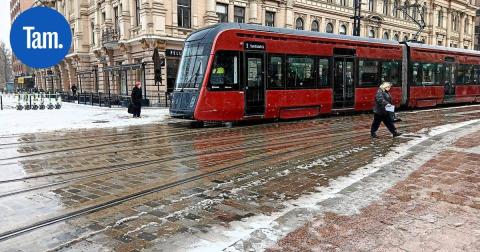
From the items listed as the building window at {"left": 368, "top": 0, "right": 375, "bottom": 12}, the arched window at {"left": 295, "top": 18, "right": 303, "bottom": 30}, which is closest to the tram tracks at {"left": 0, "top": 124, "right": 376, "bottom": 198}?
the arched window at {"left": 295, "top": 18, "right": 303, "bottom": 30}

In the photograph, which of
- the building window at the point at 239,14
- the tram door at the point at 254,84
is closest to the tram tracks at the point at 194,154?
the tram door at the point at 254,84

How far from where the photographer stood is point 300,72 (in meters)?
16.3

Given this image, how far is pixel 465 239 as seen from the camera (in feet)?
14.0

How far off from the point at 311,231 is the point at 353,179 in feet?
8.35

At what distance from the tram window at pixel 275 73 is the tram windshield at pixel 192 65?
2663 millimetres

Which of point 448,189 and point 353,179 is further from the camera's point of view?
point 353,179

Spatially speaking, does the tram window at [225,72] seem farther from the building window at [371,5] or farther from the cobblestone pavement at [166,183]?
the building window at [371,5]

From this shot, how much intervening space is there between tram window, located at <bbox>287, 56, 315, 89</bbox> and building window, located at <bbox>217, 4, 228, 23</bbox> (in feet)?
53.4

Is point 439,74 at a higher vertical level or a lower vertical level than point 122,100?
higher

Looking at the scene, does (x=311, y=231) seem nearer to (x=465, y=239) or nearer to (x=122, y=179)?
(x=465, y=239)

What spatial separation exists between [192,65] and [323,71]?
5788 mm

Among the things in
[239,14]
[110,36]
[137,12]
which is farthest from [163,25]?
[110,36]

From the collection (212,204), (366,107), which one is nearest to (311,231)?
(212,204)

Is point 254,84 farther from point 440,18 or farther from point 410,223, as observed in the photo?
point 440,18
